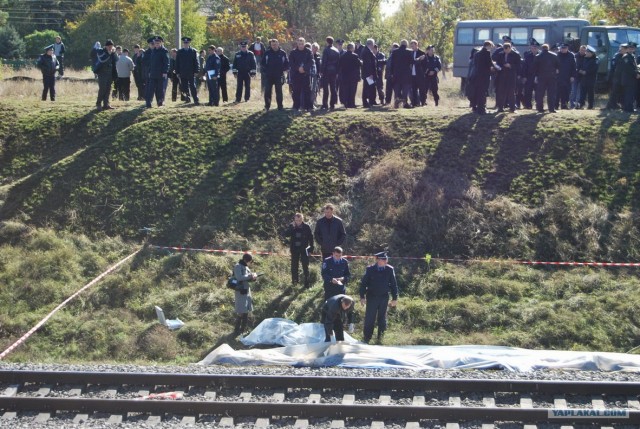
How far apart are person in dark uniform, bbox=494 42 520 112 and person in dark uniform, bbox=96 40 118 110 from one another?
9.74 m

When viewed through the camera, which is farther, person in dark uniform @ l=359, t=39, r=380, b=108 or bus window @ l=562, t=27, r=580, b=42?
bus window @ l=562, t=27, r=580, b=42

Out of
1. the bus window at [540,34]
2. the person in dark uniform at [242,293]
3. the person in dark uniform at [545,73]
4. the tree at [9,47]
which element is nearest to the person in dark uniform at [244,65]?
the person in dark uniform at [545,73]

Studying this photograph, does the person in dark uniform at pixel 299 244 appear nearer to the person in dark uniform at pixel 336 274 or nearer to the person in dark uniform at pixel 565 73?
the person in dark uniform at pixel 336 274

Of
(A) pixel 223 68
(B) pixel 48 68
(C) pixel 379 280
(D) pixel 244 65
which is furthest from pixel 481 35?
(C) pixel 379 280

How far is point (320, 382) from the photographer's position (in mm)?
11469

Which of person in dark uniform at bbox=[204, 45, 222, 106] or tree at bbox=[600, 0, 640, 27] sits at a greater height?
tree at bbox=[600, 0, 640, 27]

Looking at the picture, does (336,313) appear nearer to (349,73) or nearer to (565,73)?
(349,73)

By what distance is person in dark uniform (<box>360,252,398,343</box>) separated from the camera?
46.6 ft

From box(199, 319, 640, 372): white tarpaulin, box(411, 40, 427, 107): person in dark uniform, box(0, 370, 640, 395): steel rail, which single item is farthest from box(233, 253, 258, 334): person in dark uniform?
box(411, 40, 427, 107): person in dark uniform

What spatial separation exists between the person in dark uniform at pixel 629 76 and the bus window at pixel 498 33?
11260mm

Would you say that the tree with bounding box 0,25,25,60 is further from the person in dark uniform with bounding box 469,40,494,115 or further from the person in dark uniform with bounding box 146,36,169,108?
the person in dark uniform with bounding box 469,40,494,115

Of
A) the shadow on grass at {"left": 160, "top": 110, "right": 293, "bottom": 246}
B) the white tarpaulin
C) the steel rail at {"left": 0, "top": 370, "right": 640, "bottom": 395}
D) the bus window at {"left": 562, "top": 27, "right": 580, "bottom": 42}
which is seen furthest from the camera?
the bus window at {"left": 562, "top": 27, "right": 580, "bottom": 42}

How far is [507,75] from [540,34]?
11650mm

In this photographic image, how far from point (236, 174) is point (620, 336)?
891 cm
